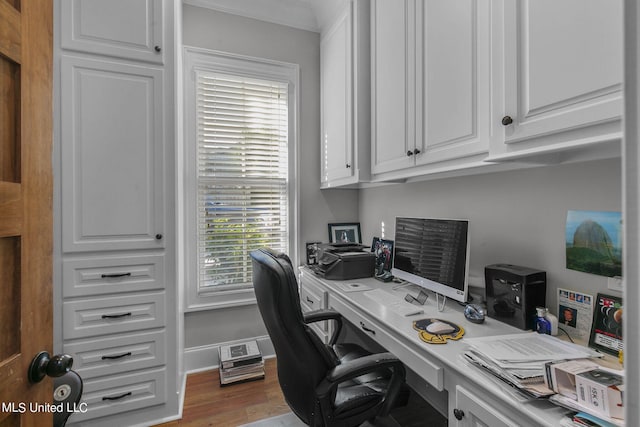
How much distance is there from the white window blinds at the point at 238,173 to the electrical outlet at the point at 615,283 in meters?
2.10

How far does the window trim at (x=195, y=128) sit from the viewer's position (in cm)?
231

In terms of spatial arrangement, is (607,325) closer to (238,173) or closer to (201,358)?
(238,173)

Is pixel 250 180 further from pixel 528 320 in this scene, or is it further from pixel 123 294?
pixel 528 320

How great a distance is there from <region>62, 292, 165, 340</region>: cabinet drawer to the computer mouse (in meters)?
1.71

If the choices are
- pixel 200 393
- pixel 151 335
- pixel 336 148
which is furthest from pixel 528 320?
pixel 200 393

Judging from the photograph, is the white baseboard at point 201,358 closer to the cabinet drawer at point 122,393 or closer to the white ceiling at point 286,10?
the cabinet drawer at point 122,393

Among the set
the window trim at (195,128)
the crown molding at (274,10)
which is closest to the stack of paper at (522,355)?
the window trim at (195,128)

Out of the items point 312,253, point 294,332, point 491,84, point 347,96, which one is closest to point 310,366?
point 294,332

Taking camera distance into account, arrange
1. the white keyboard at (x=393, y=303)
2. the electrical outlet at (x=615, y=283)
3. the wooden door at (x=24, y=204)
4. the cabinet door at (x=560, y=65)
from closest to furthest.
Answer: the wooden door at (x=24, y=204) < the cabinet door at (x=560, y=65) < the electrical outlet at (x=615, y=283) < the white keyboard at (x=393, y=303)

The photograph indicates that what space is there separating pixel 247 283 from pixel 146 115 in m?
1.49

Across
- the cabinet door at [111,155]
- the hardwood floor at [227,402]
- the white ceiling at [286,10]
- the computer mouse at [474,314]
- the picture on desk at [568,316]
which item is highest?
the white ceiling at [286,10]

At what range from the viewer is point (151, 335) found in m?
1.77

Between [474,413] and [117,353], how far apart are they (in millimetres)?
1861

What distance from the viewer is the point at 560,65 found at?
2.82 feet
